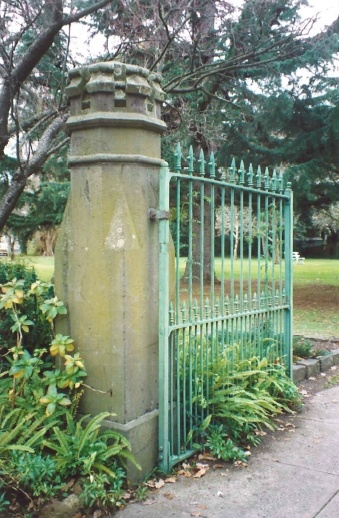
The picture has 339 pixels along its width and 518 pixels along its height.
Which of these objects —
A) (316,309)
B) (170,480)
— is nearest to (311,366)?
(170,480)

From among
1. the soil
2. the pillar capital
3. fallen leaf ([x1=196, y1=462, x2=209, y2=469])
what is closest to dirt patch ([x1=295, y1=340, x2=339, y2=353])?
the soil

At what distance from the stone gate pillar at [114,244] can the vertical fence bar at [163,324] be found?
7cm

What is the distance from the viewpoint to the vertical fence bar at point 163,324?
390 cm

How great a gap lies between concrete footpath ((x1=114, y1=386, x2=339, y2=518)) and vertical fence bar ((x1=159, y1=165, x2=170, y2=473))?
0.94 ft

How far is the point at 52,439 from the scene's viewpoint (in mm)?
3541

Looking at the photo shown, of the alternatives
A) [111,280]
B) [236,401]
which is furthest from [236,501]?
[111,280]

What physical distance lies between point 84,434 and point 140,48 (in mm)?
7505

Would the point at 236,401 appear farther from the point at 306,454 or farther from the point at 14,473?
the point at 14,473

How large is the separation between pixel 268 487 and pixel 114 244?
209cm

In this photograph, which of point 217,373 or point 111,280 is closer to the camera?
point 111,280

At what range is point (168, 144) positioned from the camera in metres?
13.7

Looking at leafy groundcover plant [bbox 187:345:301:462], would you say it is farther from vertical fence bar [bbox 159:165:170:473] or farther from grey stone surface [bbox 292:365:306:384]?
grey stone surface [bbox 292:365:306:384]

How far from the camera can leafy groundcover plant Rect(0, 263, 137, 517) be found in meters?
3.21

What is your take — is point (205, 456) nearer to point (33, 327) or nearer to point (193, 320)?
point (193, 320)
